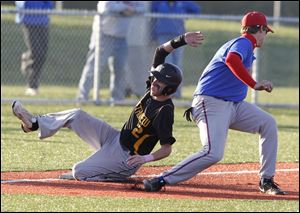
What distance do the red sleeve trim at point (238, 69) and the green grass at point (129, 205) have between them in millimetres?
1040

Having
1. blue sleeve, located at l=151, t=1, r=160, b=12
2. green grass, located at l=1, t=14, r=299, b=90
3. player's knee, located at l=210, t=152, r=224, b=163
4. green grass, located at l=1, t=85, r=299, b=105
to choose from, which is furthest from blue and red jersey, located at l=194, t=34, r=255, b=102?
green grass, located at l=1, t=14, r=299, b=90

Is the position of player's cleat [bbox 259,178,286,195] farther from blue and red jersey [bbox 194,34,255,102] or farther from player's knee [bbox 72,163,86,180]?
player's knee [bbox 72,163,86,180]

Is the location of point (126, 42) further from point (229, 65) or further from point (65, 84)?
point (229, 65)

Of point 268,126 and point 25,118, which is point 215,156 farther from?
point 25,118

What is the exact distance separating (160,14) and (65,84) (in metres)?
4.16

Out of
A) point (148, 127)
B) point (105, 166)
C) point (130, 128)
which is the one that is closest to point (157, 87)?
point (148, 127)

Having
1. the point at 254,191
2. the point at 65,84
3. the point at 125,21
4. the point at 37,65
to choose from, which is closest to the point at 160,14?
the point at 125,21

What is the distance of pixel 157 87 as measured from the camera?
9.73 metres

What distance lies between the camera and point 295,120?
16578mm

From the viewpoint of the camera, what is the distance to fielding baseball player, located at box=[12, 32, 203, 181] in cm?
966

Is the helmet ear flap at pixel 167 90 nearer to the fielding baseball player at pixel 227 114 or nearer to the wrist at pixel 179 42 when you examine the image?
the fielding baseball player at pixel 227 114

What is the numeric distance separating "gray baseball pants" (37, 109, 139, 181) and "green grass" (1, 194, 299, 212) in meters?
0.92

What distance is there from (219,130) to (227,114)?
0.20 meters

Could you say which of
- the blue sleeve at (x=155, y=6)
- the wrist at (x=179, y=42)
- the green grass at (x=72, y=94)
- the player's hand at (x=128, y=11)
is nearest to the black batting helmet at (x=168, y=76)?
the wrist at (x=179, y=42)
